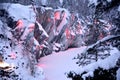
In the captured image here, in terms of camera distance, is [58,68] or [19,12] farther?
[19,12]

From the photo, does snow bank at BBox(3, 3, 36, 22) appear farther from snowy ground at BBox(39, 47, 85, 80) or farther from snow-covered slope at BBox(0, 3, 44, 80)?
snowy ground at BBox(39, 47, 85, 80)

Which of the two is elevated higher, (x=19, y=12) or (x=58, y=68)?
(x=19, y=12)

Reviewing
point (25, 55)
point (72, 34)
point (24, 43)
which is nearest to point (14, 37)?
point (24, 43)

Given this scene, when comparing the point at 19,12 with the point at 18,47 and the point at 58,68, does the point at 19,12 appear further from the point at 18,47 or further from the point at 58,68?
the point at 58,68

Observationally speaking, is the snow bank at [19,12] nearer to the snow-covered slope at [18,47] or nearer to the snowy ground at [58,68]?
the snow-covered slope at [18,47]

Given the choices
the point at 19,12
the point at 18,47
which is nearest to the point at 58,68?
the point at 18,47

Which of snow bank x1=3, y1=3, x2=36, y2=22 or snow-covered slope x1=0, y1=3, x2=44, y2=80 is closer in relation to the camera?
snow-covered slope x1=0, y1=3, x2=44, y2=80

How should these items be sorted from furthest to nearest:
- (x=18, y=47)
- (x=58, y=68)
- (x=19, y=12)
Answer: (x=19, y=12)
(x=58, y=68)
(x=18, y=47)

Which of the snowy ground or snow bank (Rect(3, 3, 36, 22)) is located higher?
snow bank (Rect(3, 3, 36, 22))

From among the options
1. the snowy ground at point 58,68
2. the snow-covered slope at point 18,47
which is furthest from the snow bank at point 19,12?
the snowy ground at point 58,68

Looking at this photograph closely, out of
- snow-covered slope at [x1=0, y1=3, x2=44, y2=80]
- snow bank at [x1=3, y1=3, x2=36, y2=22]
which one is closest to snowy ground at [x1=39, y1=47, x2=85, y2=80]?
snow-covered slope at [x1=0, y1=3, x2=44, y2=80]

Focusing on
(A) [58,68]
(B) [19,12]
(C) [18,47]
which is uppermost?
(B) [19,12]

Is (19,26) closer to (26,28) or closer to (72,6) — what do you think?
(26,28)

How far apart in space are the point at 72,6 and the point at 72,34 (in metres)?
18.4
